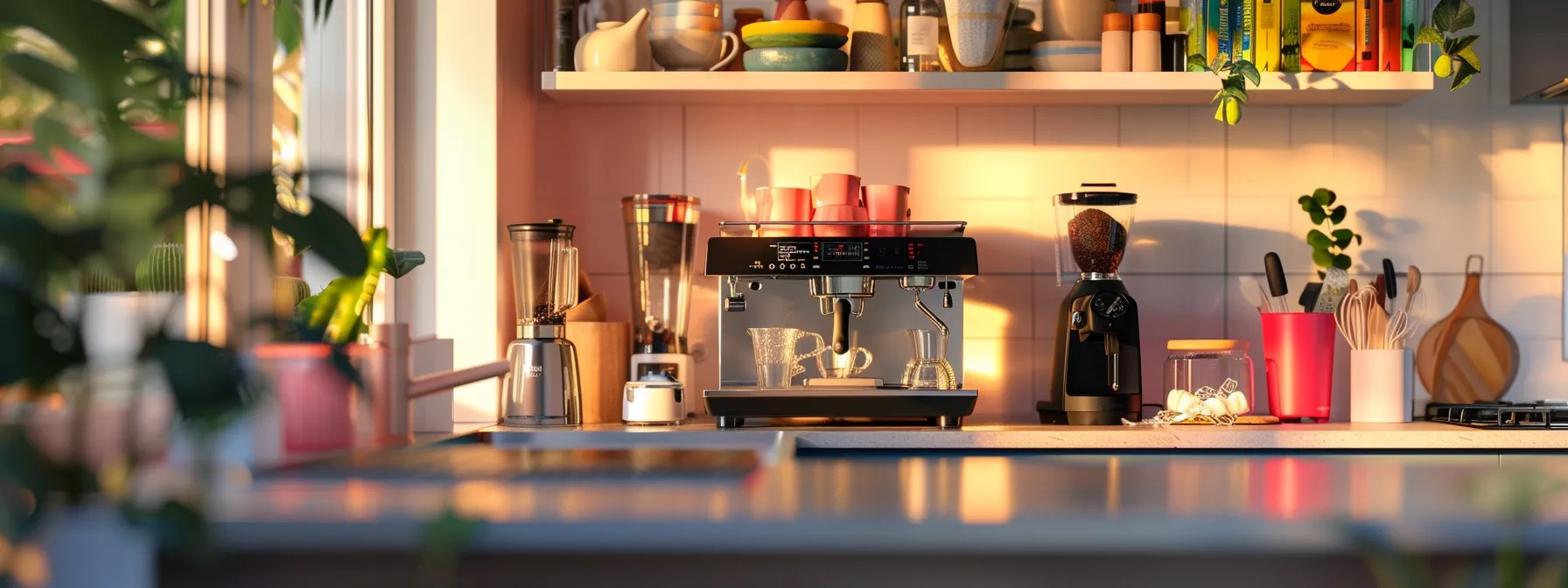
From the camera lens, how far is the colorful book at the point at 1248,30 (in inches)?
99.6

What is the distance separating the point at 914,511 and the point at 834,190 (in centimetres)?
171

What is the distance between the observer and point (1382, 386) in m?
2.45

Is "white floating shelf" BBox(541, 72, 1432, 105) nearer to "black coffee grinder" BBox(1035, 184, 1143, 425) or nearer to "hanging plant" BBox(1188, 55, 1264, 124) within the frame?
"hanging plant" BBox(1188, 55, 1264, 124)

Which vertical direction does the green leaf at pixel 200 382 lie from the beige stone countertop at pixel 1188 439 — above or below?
above

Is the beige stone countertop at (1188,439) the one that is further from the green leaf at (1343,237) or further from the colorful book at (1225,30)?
the colorful book at (1225,30)

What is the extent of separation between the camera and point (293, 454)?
1201 mm

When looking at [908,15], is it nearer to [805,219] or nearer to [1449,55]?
[805,219]

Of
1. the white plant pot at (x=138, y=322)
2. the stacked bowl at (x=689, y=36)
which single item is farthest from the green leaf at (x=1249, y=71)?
the white plant pot at (x=138, y=322)

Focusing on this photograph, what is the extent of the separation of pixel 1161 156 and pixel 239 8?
7.75 ft

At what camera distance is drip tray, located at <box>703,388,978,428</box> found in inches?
89.9

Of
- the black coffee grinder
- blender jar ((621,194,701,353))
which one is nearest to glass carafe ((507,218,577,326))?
blender jar ((621,194,701,353))

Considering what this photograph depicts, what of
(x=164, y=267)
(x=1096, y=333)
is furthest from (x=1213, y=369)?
(x=164, y=267)

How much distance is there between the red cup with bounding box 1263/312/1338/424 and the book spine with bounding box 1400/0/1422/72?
1.74 feet

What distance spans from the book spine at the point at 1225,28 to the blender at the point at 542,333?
4.31 ft
